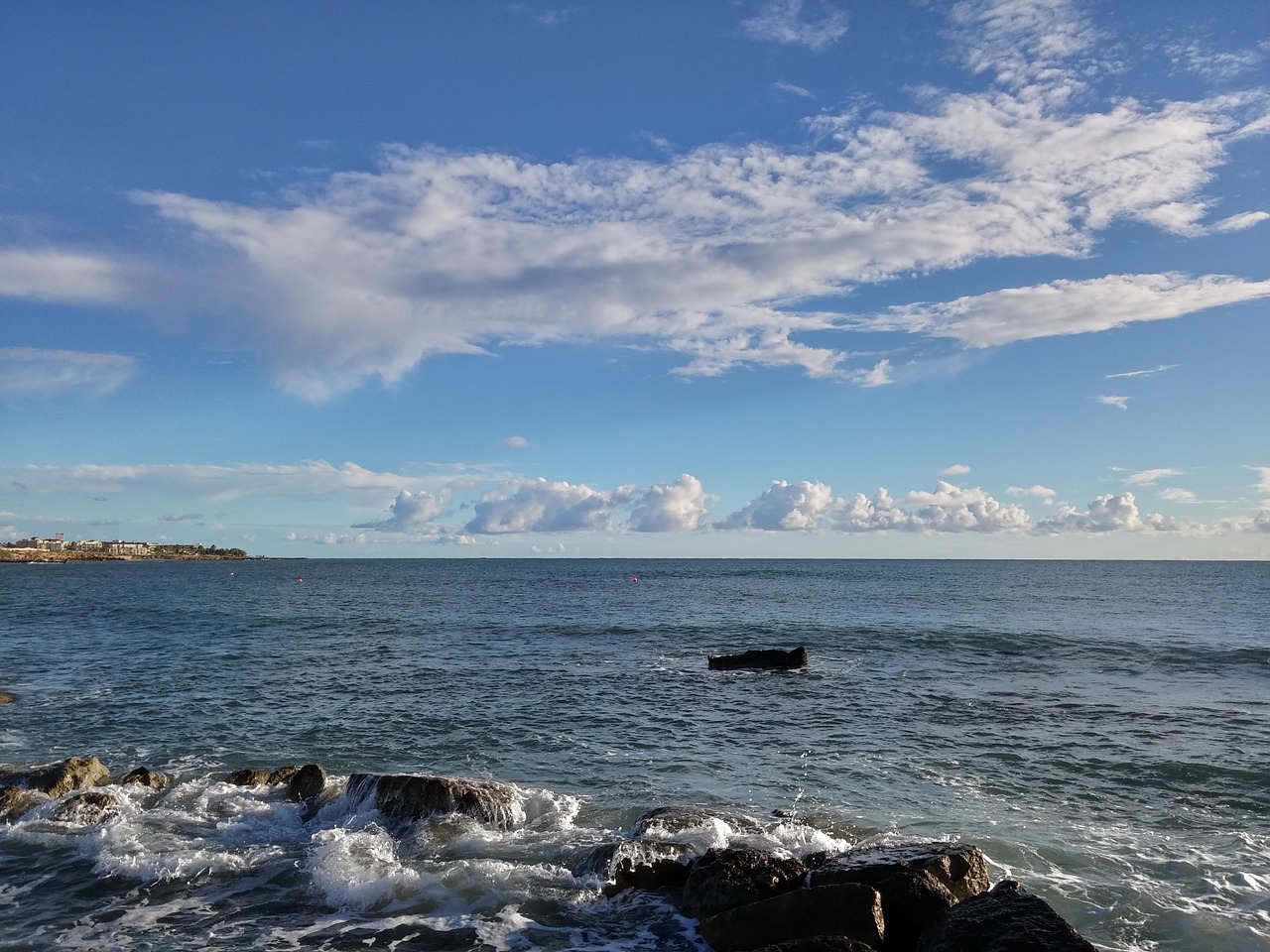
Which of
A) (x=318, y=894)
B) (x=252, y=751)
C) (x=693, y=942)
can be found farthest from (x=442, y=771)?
(x=693, y=942)

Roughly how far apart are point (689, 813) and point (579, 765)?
5.87 metres

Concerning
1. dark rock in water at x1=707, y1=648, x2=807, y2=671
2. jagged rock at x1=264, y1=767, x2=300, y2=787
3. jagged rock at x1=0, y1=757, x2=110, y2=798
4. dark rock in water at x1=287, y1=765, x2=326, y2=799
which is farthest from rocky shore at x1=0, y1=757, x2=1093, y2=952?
dark rock in water at x1=707, y1=648, x2=807, y2=671

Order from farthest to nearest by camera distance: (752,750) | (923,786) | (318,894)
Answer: (752,750)
(923,786)
(318,894)

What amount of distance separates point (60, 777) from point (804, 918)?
655 inches

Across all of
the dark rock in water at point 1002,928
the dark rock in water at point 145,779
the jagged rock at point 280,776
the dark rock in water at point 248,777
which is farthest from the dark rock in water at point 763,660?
the dark rock in water at point 1002,928

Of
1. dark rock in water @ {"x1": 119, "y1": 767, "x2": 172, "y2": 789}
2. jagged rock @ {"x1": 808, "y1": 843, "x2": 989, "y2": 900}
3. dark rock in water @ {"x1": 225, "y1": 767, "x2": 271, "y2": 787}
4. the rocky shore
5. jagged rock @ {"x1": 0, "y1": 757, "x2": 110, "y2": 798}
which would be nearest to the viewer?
the rocky shore

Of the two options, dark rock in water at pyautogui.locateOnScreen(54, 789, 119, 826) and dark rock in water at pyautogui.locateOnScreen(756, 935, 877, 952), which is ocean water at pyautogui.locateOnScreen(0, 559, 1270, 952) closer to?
dark rock in water at pyautogui.locateOnScreen(54, 789, 119, 826)

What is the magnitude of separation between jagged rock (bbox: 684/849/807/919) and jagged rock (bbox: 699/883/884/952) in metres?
0.65

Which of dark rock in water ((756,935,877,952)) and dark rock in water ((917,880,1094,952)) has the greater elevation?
dark rock in water ((917,880,1094,952))

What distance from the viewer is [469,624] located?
191 ft

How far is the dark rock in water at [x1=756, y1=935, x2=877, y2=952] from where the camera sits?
983cm

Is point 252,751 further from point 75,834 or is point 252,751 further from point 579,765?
point 579,765

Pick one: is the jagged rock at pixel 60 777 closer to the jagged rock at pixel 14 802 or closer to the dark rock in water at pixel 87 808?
the jagged rock at pixel 14 802

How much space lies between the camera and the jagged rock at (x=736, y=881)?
11.9 meters
